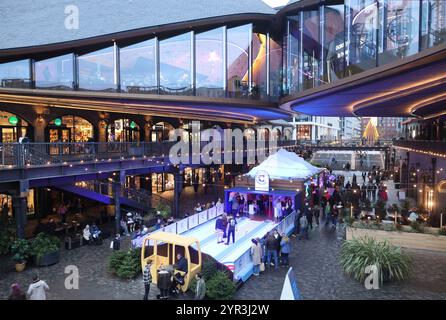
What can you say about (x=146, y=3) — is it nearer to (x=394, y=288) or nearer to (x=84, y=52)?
(x=84, y=52)

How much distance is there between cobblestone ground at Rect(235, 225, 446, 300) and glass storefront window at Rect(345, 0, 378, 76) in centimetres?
783

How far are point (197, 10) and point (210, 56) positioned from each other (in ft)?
9.94

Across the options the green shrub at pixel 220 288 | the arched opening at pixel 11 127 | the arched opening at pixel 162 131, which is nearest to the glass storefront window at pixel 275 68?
the arched opening at pixel 162 131

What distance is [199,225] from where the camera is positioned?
18.9 meters

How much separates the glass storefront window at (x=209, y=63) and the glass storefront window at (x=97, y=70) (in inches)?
220

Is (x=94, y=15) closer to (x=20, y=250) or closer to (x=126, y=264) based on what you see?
(x=20, y=250)

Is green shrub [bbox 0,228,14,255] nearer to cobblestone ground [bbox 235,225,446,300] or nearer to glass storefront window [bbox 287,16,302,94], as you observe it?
cobblestone ground [bbox 235,225,446,300]

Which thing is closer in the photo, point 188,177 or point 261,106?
point 261,106

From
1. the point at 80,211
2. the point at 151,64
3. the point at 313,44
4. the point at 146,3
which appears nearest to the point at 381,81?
the point at 313,44

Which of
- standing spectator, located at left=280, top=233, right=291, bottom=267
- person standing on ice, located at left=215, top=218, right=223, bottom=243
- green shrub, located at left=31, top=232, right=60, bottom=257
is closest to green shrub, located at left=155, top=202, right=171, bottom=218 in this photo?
person standing on ice, located at left=215, top=218, right=223, bottom=243

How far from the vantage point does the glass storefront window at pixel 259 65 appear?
25.3 meters

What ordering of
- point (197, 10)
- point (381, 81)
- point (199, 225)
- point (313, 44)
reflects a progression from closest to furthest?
point (381, 81)
point (199, 225)
point (313, 44)
point (197, 10)

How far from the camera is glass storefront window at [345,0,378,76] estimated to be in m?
14.6

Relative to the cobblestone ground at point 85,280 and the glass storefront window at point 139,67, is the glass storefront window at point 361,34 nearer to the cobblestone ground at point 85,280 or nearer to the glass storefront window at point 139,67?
the cobblestone ground at point 85,280
